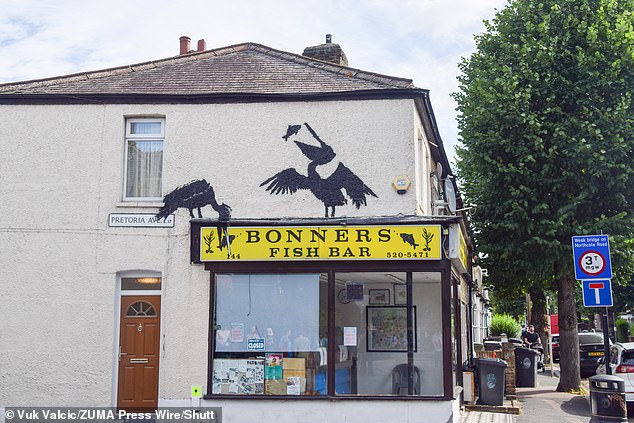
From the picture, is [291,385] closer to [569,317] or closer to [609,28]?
[569,317]

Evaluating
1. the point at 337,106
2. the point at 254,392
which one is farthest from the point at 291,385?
the point at 337,106

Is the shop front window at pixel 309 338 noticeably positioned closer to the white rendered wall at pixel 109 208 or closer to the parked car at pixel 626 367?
the white rendered wall at pixel 109 208

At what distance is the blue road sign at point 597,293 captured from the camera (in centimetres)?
1081

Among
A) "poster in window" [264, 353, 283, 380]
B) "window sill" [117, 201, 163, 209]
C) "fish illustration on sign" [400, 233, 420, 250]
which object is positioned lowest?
"poster in window" [264, 353, 283, 380]

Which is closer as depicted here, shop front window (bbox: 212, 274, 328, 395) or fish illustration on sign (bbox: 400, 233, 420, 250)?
fish illustration on sign (bbox: 400, 233, 420, 250)

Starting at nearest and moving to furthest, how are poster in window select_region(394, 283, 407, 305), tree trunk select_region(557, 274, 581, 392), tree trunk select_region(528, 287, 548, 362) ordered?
poster in window select_region(394, 283, 407, 305), tree trunk select_region(557, 274, 581, 392), tree trunk select_region(528, 287, 548, 362)

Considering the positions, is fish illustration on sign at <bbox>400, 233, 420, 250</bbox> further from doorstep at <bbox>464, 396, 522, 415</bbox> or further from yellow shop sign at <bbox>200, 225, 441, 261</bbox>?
doorstep at <bbox>464, 396, 522, 415</bbox>

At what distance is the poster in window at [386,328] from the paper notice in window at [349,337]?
2.61 ft

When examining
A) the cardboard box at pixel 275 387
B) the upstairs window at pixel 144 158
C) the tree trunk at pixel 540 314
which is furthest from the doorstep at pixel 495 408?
the tree trunk at pixel 540 314

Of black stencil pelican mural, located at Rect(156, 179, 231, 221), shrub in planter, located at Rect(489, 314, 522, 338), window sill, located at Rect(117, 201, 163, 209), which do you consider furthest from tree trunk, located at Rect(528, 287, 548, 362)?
window sill, located at Rect(117, 201, 163, 209)

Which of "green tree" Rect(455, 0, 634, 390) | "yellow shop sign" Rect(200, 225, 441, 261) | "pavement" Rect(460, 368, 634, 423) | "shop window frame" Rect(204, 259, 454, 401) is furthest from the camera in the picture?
"green tree" Rect(455, 0, 634, 390)

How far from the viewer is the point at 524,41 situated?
17250mm

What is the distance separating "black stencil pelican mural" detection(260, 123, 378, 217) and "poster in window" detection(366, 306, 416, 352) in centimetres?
227

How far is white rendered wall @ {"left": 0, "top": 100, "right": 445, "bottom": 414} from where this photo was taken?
470 inches
